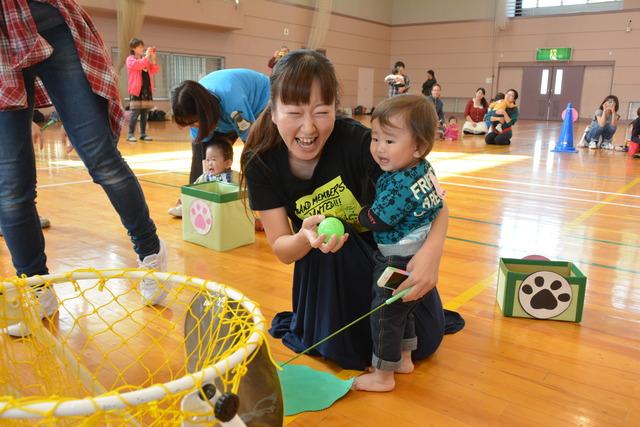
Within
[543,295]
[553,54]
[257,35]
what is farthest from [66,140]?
[553,54]

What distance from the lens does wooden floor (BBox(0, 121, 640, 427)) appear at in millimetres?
1317

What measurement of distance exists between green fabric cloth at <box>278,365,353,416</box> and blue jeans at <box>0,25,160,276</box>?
29.3 inches

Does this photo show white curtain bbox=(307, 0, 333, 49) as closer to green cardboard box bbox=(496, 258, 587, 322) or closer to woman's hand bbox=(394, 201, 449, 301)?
green cardboard box bbox=(496, 258, 587, 322)

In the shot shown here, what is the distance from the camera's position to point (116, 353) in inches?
59.4

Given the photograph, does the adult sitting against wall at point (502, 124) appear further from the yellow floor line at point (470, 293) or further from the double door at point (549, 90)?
the double door at point (549, 90)

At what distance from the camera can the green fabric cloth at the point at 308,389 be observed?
1297mm

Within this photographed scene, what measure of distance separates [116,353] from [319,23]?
14786mm

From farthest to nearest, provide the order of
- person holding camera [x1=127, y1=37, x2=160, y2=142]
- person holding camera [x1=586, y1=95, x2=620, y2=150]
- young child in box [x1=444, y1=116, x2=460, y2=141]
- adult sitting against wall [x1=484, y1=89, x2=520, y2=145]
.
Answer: young child in box [x1=444, y1=116, x2=460, y2=141], adult sitting against wall [x1=484, y1=89, x2=520, y2=145], person holding camera [x1=586, y1=95, x2=620, y2=150], person holding camera [x1=127, y1=37, x2=160, y2=142]

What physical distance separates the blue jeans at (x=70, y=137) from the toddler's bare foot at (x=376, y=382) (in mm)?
889

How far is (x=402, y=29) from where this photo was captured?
17.9 m

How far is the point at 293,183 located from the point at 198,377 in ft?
3.10

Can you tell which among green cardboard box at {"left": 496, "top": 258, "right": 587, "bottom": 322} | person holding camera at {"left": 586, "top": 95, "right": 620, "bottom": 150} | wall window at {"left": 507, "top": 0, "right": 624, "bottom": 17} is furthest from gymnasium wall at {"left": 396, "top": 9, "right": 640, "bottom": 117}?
green cardboard box at {"left": 496, "top": 258, "right": 587, "bottom": 322}

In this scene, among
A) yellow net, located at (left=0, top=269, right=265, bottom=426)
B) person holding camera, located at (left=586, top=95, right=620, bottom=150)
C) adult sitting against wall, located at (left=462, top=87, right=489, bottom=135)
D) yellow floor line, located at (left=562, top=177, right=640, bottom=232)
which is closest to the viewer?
yellow net, located at (left=0, top=269, right=265, bottom=426)

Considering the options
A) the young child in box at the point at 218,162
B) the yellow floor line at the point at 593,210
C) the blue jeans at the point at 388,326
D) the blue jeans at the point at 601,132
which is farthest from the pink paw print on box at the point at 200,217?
the blue jeans at the point at 601,132
